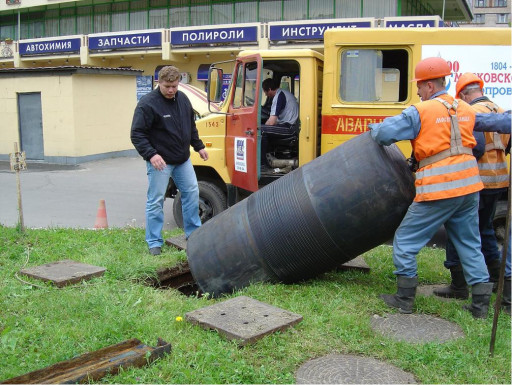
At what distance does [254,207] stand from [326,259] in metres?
0.74

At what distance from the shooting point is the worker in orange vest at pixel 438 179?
384 cm

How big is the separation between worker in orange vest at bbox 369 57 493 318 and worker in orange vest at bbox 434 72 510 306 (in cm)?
39

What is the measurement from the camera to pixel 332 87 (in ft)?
21.7

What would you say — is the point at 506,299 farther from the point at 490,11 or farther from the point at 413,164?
the point at 490,11

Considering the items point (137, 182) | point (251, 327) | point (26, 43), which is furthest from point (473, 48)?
point (26, 43)

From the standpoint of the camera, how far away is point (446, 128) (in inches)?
151

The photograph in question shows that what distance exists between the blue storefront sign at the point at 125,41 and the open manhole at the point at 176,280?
2042cm

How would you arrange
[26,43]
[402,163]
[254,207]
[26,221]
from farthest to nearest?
[26,43] < [26,221] < [254,207] < [402,163]

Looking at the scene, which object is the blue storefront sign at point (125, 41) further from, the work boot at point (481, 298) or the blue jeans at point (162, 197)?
the work boot at point (481, 298)

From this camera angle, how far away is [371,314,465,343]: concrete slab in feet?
12.1

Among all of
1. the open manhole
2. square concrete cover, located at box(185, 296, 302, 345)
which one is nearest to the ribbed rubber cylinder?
the open manhole

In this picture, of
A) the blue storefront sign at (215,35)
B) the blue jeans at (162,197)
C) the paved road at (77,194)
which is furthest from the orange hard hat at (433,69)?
the blue storefront sign at (215,35)

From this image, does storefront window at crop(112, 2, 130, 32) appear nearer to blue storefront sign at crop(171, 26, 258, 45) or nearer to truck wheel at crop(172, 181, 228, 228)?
blue storefront sign at crop(171, 26, 258, 45)

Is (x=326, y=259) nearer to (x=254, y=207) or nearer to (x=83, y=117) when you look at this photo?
(x=254, y=207)
